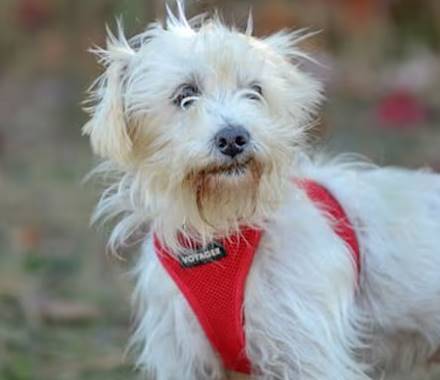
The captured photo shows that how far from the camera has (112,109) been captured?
4.53 metres

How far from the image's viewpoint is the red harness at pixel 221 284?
4.57m

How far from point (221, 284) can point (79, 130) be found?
5.19 metres

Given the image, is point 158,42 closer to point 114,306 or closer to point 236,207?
point 236,207

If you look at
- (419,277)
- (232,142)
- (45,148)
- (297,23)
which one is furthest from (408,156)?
(232,142)

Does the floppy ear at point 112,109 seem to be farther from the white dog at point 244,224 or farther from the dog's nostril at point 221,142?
the dog's nostril at point 221,142

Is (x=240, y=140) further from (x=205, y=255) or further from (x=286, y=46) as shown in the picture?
(x=286, y=46)

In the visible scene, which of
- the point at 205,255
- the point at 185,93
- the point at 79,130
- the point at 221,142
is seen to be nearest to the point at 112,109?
the point at 185,93

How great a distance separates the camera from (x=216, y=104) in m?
4.43

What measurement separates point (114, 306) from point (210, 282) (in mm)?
2175

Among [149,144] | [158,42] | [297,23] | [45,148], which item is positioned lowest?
[45,148]

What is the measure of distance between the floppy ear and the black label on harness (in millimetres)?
387

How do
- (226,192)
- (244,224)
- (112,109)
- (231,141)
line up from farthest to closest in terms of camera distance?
(244,224) → (112,109) → (226,192) → (231,141)

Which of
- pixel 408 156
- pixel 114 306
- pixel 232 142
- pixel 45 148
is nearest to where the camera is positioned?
pixel 232 142

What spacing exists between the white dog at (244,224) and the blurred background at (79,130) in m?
0.98
